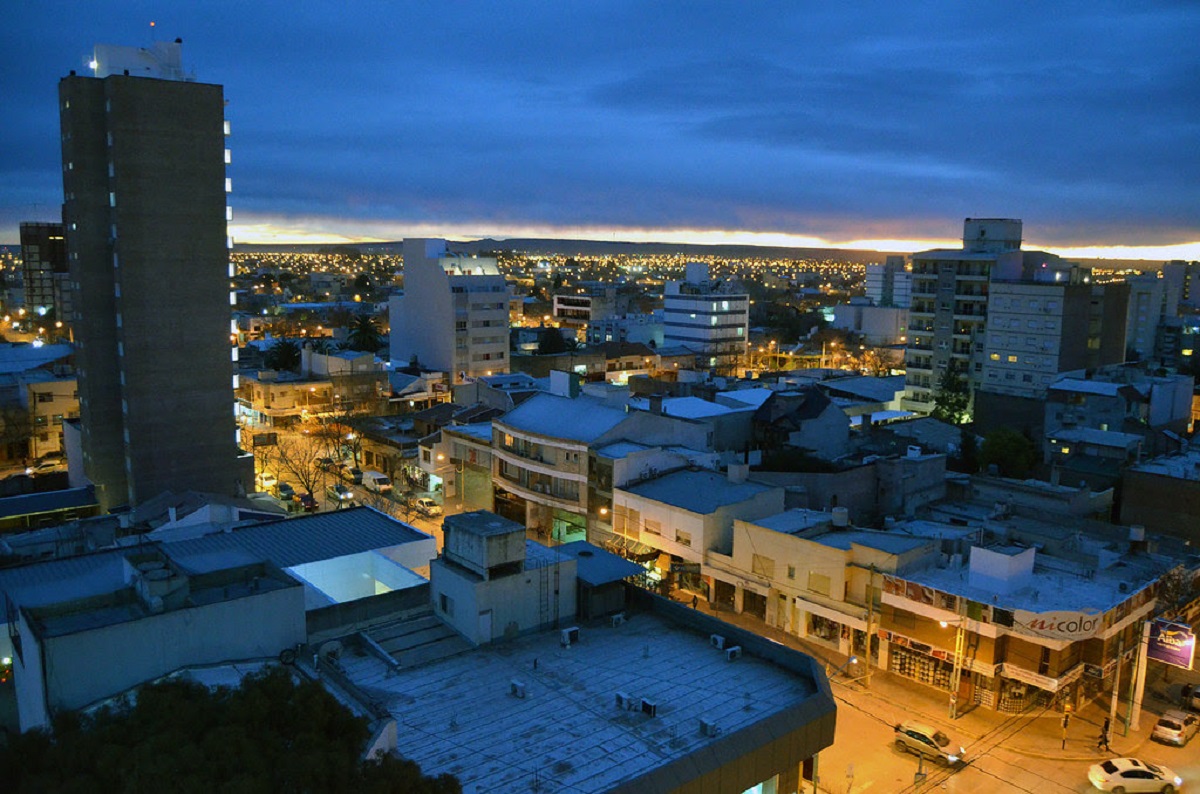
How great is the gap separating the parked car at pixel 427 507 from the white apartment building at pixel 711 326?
47611 mm

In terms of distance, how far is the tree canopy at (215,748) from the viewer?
972cm

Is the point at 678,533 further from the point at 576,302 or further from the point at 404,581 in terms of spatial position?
the point at 576,302

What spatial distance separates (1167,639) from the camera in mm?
22562

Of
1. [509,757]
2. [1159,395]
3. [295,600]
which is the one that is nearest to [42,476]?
[295,600]

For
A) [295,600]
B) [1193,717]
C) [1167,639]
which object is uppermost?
[295,600]

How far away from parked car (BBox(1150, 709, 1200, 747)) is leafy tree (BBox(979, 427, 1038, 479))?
20528mm

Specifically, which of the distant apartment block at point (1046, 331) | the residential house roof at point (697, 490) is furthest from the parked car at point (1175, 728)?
the distant apartment block at point (1046, 331)

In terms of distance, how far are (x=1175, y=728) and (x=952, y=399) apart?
36819 mm

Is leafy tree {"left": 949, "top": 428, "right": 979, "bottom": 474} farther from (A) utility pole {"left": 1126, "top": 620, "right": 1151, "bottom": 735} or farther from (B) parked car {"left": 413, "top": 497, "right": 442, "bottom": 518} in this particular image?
(B) parked car {"left": 413, "top": 497, "right": 442, "bottom": 518}

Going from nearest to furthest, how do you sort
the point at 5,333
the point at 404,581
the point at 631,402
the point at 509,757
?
the point at 509,757 → the point at 404,581 → the point at 631,402 → the point at 5,333

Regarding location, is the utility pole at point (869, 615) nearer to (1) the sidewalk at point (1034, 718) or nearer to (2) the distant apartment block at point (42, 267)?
(1) the sidewalk at point (1034, 718)

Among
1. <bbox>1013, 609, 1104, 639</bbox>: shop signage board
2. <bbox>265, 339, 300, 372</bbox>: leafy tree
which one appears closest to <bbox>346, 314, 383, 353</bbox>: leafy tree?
<bbox>265, 339, 300, 372</bbox>: leafy tree

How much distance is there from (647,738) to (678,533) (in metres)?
17.0

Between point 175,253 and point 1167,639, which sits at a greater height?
point 175,253
